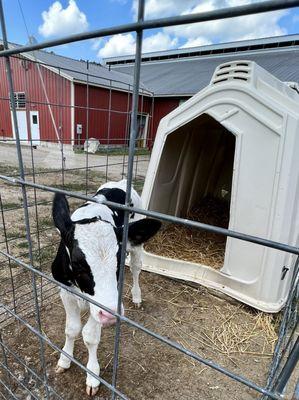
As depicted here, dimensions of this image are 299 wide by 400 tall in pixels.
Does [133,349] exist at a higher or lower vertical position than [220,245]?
lower

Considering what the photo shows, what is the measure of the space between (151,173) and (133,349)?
1.68 m

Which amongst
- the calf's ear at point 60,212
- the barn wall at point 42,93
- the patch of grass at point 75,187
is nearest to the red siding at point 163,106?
the barn wall at point 42,93

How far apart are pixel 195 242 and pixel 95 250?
2.29 metres

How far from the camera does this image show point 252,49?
67.9 ft

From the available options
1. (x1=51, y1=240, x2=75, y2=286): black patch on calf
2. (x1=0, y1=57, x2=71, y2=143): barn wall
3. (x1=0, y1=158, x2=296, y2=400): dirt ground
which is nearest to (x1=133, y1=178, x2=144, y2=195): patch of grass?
(x1=0, y1=158, x2=296, y2=400): dirt ground

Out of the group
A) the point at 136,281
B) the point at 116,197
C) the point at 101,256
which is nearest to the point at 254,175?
the point at 116,197

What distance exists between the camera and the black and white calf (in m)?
1.44

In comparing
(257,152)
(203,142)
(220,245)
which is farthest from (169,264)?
(203,142)

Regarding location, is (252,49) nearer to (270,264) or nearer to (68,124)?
(68,124)

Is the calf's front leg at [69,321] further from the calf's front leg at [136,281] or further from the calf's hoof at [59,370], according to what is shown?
the calf's front leg at [136,281]

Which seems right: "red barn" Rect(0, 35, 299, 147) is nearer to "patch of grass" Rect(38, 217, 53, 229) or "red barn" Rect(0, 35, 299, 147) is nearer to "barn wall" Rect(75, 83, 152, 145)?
"barn wall" Rect(75, 83, 152, 145)

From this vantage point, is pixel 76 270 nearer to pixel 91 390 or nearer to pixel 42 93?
pixel 91 390

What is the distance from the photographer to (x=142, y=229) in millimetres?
1616

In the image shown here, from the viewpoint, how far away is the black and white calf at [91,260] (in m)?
1.44
